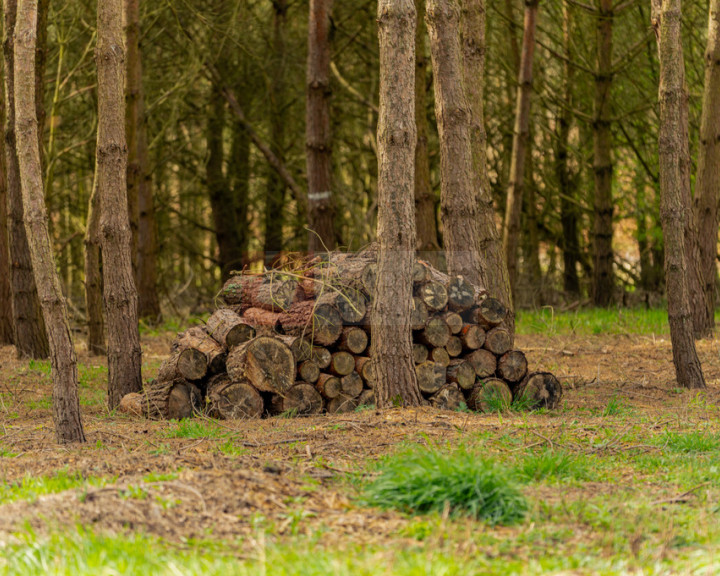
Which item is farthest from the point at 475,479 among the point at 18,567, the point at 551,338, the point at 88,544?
the point at 551,338

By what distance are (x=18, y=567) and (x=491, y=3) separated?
1373cm

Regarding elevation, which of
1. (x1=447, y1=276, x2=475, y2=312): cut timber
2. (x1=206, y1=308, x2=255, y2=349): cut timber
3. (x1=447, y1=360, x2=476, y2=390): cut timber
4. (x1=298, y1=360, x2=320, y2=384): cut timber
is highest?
(x1=447, y1=276, x2=475, y2=312): cut timber

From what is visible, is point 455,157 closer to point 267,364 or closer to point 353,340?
point 353,340

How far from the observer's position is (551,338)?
36.9ft

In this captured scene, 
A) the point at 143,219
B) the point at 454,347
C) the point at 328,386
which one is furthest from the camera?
the point at 143,219

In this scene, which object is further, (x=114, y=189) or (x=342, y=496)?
(x=114, y=189)

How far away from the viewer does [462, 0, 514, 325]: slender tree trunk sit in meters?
8.40

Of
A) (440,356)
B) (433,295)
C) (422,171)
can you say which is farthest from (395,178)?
(422,171)

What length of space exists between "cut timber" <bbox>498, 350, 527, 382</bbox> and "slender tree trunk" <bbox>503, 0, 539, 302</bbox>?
6.24 meters

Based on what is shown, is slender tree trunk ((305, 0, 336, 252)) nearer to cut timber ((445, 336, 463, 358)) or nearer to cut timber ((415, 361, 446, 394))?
cut timber ((445, 336, 463, 358))

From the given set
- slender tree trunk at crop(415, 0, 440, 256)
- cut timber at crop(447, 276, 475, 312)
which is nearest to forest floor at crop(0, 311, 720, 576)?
cut timber at crop(447, 276, 475, 312)

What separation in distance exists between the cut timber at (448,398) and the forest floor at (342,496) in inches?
22.0

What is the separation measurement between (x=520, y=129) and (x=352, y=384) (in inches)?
275

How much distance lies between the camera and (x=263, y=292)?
288 inches
